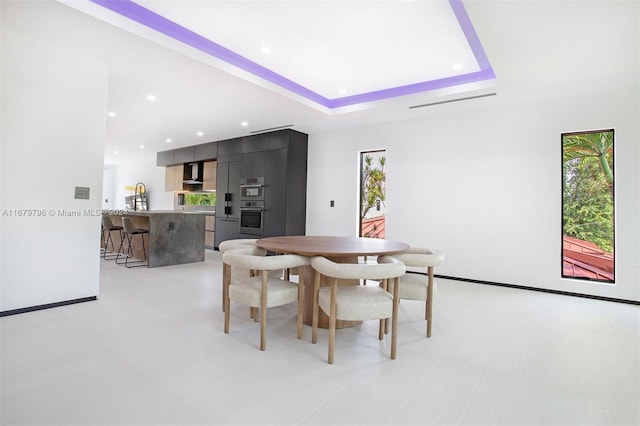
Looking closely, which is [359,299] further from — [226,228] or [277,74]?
[226,228]

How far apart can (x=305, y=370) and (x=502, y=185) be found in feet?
12.5

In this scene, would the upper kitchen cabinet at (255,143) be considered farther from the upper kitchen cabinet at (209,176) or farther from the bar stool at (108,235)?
the bar stool at (108,235)

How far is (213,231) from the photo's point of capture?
24.2 ft

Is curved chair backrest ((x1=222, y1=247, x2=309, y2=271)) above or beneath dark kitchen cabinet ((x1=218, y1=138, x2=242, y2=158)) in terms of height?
beneath

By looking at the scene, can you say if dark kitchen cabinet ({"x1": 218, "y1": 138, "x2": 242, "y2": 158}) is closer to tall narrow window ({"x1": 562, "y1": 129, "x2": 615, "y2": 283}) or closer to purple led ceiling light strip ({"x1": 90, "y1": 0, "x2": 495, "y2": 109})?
purple led ceiling light strip ({"x1": 90, "y1": 0, "x2": 495, "y2": 109})

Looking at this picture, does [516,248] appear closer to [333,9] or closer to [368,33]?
[368,33]

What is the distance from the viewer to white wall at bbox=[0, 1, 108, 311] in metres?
2.65

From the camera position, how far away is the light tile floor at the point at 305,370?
1.50 meters

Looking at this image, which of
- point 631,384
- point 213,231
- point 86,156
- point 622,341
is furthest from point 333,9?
point 213,231

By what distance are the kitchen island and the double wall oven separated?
3.65ft

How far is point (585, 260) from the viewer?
3.88 metres

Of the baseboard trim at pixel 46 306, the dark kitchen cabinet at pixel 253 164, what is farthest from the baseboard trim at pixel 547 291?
the baseboard trim at pixel 46 306

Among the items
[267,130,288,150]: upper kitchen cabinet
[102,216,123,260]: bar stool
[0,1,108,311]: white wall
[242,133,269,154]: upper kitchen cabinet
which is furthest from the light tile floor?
[242,133,269,154]: upper kitchen cabinet

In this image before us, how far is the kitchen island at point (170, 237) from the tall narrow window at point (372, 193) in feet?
9.84
